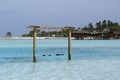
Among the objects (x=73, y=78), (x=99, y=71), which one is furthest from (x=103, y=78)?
(x=99, y=71)

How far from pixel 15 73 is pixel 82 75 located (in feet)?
15.6

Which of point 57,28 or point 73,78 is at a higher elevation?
point 57,28

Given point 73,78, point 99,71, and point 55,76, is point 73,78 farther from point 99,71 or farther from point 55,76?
point 99,71

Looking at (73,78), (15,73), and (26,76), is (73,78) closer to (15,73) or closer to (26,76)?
(26,76)

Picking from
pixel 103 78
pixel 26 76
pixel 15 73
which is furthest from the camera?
pixel 15 73

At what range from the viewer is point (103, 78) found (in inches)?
930

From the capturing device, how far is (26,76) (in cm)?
2514

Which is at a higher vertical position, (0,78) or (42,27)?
(42,27)

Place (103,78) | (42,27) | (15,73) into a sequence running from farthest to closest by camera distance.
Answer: (42,27) → (15,73) → (103,78)

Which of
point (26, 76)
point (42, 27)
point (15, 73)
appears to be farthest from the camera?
point (42, 27)

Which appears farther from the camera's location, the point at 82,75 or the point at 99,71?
the point at 99,71

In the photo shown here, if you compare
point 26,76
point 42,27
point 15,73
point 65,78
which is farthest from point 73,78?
point 42,27

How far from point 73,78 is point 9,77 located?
4041 millimetres

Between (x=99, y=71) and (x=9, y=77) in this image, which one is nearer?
(x=9, y=77)
